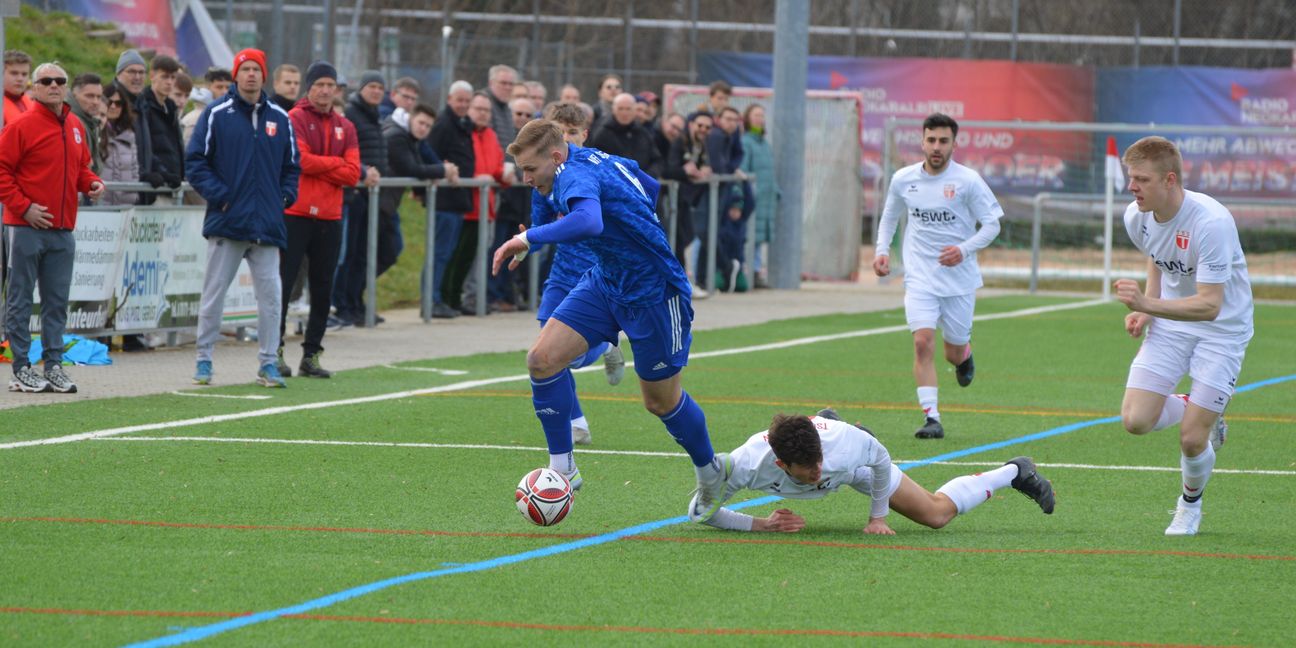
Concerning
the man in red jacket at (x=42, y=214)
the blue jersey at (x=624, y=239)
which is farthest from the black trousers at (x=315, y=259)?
the blue jersey at (x=624, y=239)

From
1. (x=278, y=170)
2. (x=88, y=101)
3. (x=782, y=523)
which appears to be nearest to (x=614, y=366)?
(x=278, y=170)

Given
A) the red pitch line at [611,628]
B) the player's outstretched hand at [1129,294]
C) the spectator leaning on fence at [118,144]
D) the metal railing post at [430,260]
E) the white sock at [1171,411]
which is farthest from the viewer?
the metal railing post at [430,260]

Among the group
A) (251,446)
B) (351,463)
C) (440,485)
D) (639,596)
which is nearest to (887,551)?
(639,596)

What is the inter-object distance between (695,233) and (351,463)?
13200mm

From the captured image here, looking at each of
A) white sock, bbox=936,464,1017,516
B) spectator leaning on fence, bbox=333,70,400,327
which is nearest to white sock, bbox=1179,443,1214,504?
white sock, bbox=936,464,1017,516

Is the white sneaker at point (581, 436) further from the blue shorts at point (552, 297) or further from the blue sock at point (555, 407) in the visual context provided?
the blue sock at point (555, 407)

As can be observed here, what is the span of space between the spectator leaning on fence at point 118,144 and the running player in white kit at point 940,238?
20.0ft

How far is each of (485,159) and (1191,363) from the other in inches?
446

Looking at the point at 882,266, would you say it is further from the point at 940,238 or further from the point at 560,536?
the point at 560,536

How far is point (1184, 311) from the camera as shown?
7672mm

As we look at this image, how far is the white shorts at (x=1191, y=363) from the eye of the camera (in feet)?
25.9

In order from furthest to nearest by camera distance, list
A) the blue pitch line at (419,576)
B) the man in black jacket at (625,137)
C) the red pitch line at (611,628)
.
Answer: the man in black jacket at (625,137)
the red pitch line at (611,628)
the blue pitch line at (419,576)

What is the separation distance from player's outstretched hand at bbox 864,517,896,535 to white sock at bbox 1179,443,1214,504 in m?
1.30

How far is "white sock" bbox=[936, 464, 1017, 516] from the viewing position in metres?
7.79
